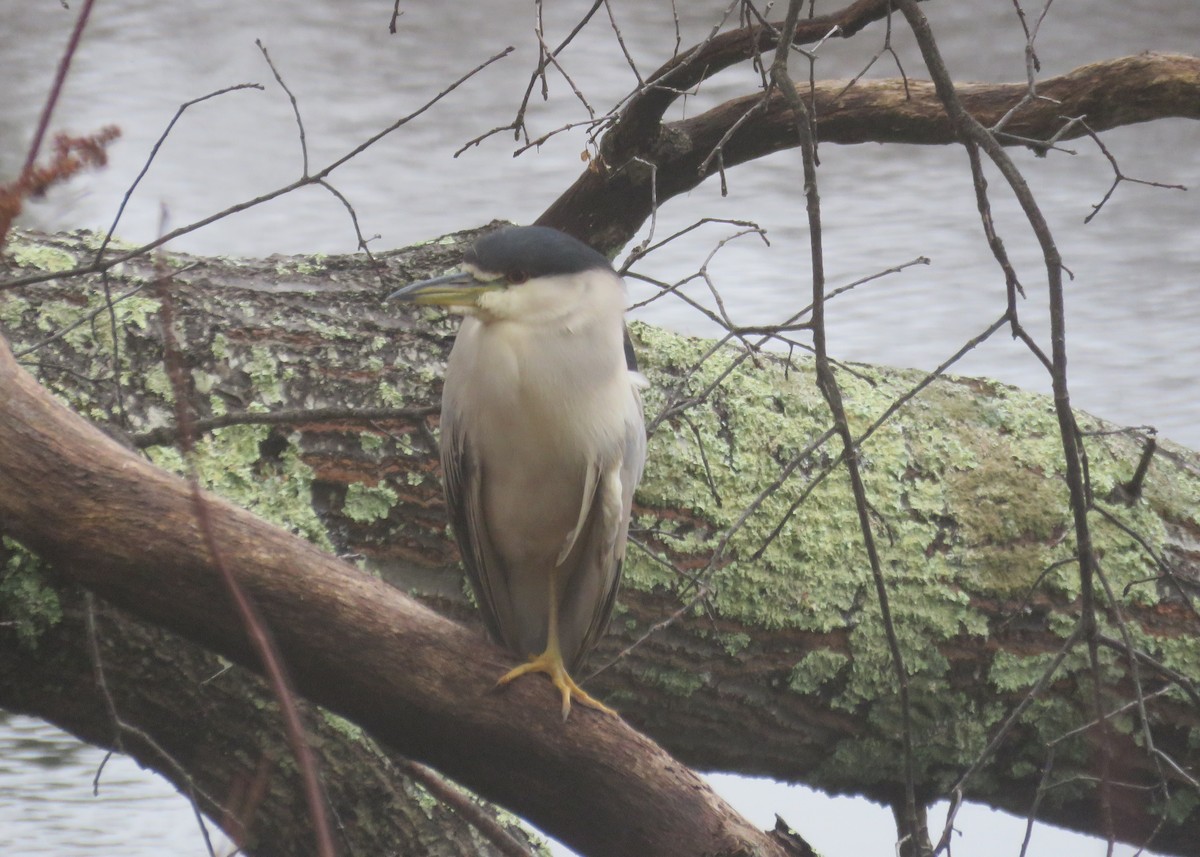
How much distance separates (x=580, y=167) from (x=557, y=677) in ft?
6.64

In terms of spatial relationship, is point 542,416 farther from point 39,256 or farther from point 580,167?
point 580,167

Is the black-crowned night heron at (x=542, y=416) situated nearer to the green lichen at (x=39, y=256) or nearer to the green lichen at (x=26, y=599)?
the green lichen at (x=26, y=599)

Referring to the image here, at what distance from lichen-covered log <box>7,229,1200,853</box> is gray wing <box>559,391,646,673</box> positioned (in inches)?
3.7

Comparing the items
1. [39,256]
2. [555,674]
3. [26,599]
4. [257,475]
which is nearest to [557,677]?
[555,674]

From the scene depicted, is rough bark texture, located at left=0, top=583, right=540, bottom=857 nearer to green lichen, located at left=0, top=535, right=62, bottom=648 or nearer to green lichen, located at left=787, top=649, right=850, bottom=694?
green lichen, located at left=0, top=535, right=62, bottom=648

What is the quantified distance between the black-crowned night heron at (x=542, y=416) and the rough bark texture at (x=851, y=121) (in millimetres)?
306

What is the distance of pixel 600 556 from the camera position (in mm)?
1487

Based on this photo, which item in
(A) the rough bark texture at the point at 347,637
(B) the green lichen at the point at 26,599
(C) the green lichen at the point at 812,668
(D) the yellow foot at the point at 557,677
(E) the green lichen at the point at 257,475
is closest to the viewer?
(A) the rough bark texture at the point at 347,637

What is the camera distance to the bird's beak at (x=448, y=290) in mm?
1277

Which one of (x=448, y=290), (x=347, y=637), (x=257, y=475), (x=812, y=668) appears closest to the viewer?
(x=347, y=637)

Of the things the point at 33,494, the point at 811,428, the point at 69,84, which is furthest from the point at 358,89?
the point at 33,494

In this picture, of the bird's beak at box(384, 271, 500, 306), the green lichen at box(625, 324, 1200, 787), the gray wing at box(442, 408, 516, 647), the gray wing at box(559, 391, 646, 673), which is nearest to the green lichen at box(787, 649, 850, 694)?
the green lichen at box(625, 324, 1200, 787)

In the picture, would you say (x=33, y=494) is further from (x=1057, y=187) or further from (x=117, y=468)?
(x=1057, y=187)

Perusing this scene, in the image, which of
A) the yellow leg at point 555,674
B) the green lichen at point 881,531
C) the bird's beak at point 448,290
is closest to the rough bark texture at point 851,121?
the green lichen at point 881,531
